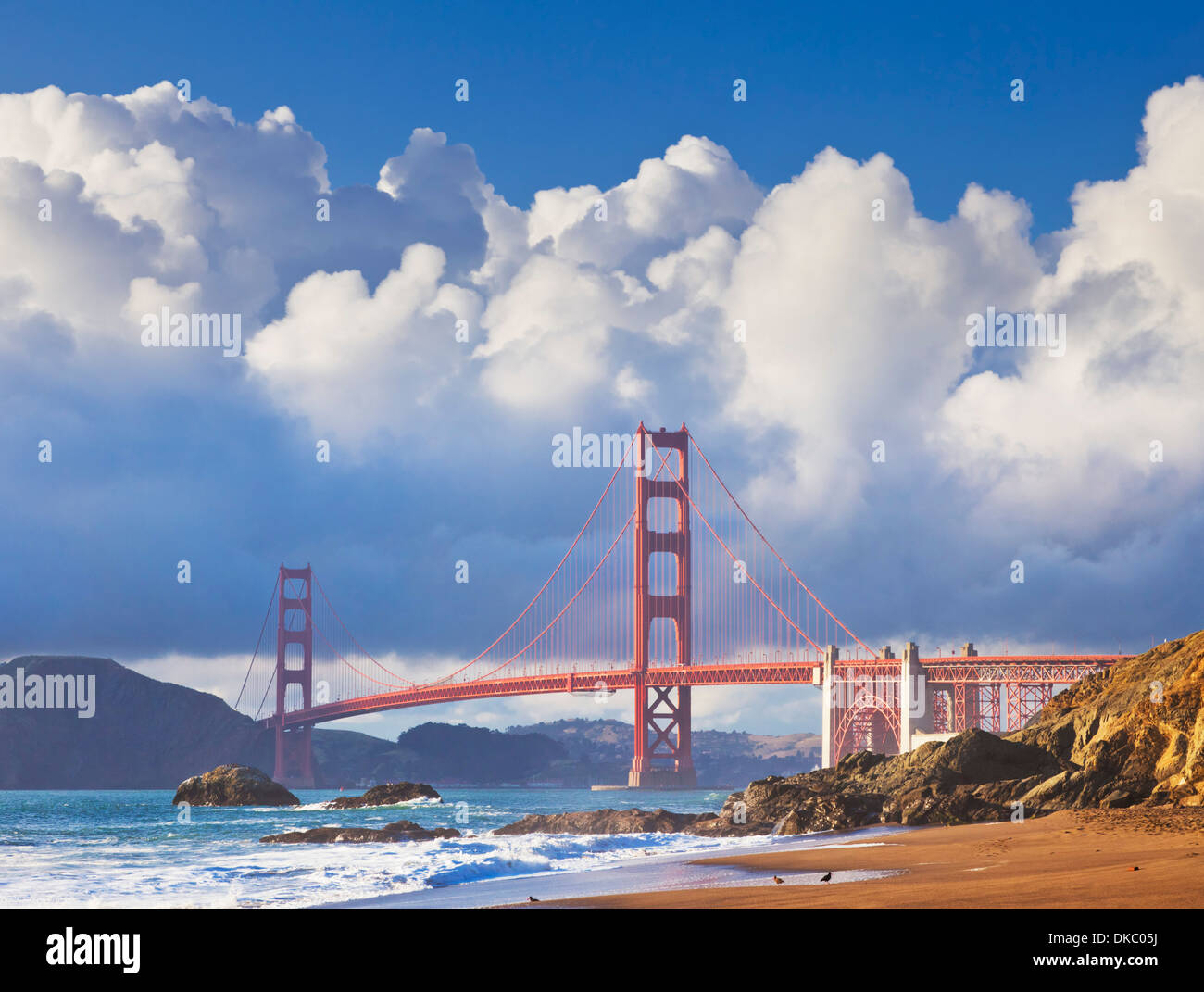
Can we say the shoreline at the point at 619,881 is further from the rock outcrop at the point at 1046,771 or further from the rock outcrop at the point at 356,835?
the rock outcrop at the point at 356,835

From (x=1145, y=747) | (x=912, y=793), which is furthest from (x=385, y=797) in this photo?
(x=1145, y=747)

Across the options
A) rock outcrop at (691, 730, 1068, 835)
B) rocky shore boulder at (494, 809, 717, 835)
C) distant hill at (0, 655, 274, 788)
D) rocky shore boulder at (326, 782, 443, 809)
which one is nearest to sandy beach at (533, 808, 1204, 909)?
rock outcrop at (691, 730, 1068, 835)

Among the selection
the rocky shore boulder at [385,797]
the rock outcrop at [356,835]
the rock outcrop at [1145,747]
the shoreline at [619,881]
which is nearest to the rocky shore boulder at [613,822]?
the rock outcrop at [356,835]

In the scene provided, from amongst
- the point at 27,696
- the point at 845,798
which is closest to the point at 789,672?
the point at 845,798

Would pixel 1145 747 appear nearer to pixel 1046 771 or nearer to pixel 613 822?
pixel 1046 771

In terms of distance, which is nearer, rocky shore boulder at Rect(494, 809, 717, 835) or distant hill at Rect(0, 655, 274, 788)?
rocky shore boulder at Rect(494, 809, 717, 835)

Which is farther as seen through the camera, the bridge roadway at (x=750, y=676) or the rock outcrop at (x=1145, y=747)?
the bridge roadway at (x=750, y=676)

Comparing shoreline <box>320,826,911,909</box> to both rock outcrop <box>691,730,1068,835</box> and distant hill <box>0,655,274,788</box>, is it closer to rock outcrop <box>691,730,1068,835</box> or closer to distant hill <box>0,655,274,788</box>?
rock outcrop <box>691,730,1068,835</box>

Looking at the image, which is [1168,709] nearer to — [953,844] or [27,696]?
[953,844]
